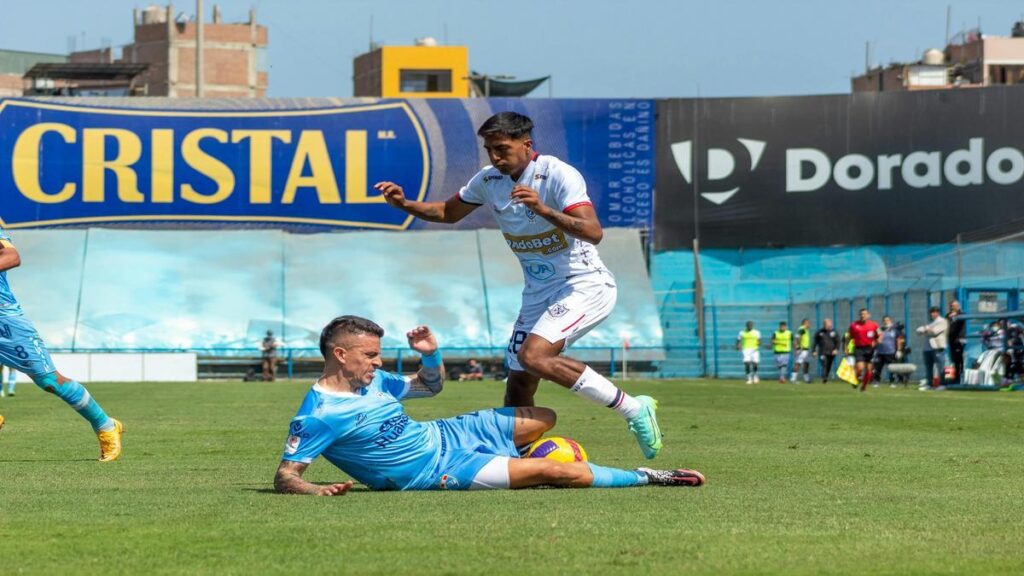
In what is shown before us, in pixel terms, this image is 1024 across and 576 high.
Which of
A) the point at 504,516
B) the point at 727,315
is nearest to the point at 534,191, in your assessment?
the point at 504,516

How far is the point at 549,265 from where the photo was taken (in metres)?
9.80

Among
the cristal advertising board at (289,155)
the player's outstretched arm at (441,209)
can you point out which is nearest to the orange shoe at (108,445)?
the player's outstretched arm at (441,209)

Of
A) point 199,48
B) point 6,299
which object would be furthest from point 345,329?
point 199,48

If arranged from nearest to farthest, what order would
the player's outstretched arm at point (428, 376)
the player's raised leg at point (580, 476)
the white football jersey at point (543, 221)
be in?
1. the player's raised leg at point (580, 476)
2. the player's outstretched arm at point (428, 376)
3. the white football jersey at point (543, 221)

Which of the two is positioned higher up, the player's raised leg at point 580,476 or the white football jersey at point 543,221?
the white football jersey at point 543,221

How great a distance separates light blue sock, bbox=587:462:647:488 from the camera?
8406 mm

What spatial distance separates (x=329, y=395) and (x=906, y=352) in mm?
32766

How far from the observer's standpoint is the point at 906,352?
38906mm

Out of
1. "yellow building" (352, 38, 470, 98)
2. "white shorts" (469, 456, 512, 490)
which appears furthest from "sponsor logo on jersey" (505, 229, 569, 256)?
"yellow building" (352, 38, 470, 98)

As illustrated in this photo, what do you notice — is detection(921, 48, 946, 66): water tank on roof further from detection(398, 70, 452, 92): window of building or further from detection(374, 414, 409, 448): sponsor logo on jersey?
detection(374, 414, 409, 448): sponsor logo on jersey

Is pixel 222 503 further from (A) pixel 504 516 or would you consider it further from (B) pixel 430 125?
(B) pixel 430 125

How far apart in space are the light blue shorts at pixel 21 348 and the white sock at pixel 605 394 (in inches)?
161

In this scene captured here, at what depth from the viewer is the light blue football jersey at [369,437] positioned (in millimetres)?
7883

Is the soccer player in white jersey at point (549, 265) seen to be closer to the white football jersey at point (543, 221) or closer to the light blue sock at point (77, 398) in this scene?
the white football jersey at point (543, 221)
